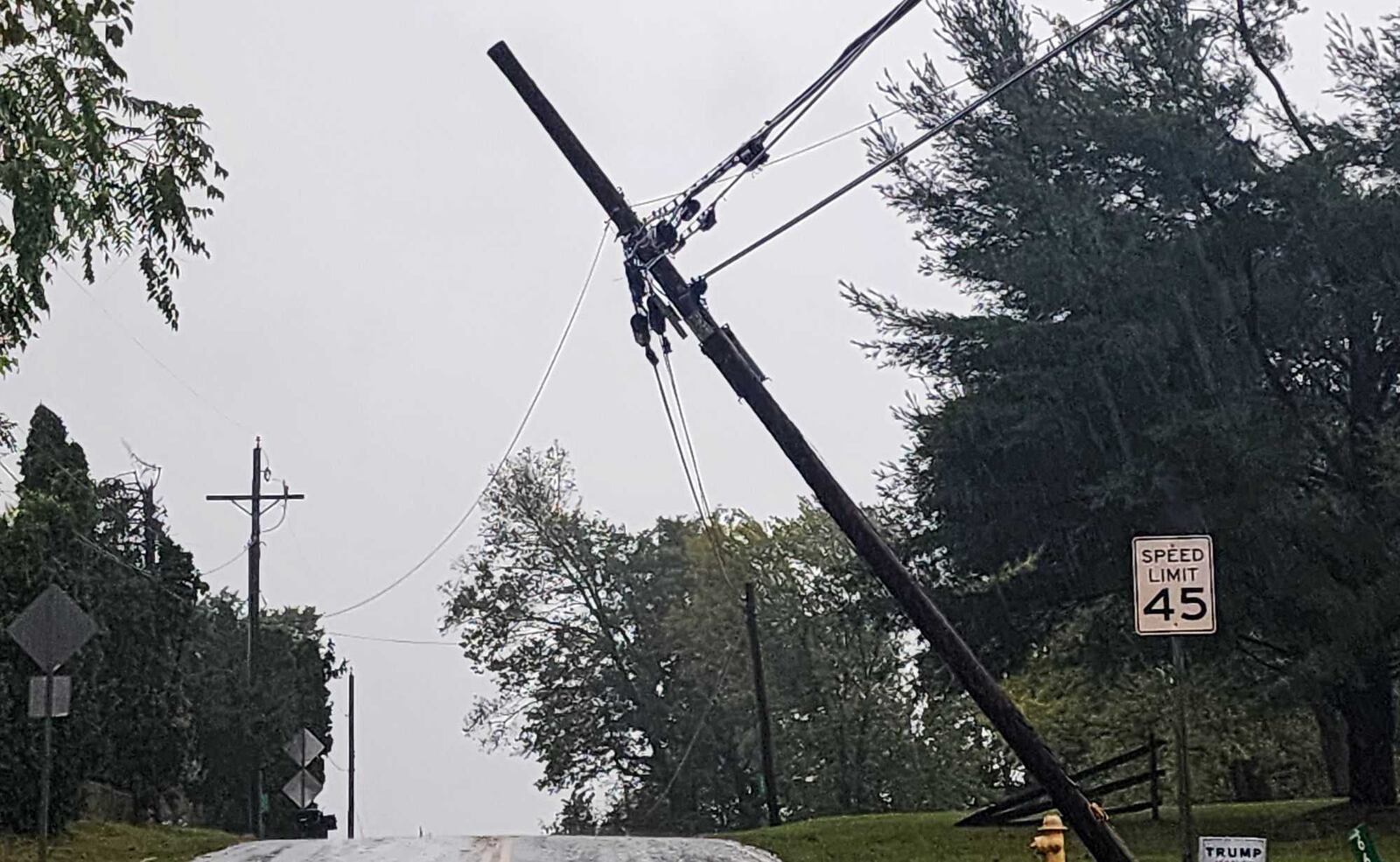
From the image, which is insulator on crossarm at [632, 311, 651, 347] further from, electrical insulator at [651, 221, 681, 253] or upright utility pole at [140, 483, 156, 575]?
upright utility pole at [140, 483, 156, 575]

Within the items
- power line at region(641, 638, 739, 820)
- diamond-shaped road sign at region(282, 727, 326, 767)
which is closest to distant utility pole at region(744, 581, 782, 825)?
diamond-shaped road sign at region(282, 727, 326, 767)

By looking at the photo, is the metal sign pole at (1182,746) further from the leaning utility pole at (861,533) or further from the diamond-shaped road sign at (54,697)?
the diamond-shaped road sign at (54,697)

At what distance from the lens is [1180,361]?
2516 cm

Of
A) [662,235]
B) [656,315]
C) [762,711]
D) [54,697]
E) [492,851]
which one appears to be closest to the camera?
[662,235]

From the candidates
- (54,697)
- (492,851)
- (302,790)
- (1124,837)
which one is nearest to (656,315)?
(54,697)

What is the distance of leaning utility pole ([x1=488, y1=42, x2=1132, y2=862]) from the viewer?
16562 mm

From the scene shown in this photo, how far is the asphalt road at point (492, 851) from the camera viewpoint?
21.3 meters

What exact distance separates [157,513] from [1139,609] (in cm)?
3602

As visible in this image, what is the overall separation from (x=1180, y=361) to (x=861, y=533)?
9.70 metres

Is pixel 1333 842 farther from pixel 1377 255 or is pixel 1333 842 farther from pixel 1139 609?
pixel 1139 609

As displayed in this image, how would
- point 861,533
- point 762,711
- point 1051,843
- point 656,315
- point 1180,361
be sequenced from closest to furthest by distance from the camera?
point 1051,843 < point 861,533 < point 656,315 < point 1180,361 < point 762,711

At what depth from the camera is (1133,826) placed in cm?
2781

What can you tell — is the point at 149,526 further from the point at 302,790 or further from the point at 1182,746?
the point at 1182,746

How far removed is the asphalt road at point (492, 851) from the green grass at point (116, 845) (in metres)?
1.02
